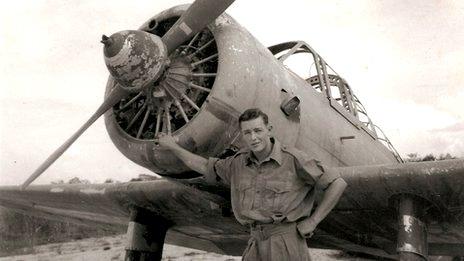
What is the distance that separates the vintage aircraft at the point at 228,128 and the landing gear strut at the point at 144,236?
1cm

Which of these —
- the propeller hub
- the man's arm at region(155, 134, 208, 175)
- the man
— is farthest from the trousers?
the propeller hub

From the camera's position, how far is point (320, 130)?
4625 millimetres

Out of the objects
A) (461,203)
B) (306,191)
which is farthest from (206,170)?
(461,203)

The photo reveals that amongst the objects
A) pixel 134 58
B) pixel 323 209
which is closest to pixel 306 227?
pixel 323 209

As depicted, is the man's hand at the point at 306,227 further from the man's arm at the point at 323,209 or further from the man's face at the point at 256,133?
the man's face at the point at 256,133

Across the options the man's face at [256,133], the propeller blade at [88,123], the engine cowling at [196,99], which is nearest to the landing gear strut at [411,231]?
the engine cowling at [196,99]

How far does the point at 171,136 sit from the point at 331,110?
211cm

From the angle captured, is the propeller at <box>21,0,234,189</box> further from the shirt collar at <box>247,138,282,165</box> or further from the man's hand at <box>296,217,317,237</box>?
the man's hand at <box>296,217,317,237</box>

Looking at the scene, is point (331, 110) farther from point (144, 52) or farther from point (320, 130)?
point (144, 52)

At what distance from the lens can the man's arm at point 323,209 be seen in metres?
2.88

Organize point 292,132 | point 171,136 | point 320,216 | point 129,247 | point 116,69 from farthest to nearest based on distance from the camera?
1. point 129,247
2. point 292,132
3. point 171,136
4. point 116,69
5. point 320,216

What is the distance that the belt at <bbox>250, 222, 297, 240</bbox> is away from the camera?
2906 millimetres

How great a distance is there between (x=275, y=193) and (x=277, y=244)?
31cm

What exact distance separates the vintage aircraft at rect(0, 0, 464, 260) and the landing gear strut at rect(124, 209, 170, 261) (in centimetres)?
1
